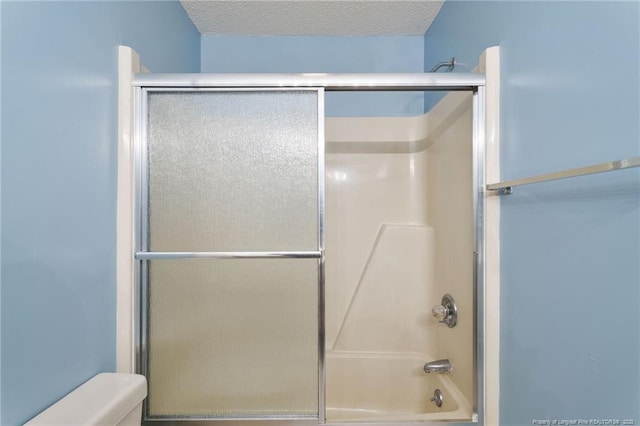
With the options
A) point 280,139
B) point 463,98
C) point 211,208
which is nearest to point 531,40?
point 463,98

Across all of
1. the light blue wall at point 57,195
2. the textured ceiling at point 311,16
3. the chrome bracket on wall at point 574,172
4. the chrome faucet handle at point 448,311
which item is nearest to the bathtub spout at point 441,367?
the chrome faucet handle at point 448,311

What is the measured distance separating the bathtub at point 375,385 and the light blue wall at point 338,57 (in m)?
1.51

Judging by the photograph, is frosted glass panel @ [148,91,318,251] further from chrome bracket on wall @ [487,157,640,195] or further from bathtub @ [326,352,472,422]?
bathtub @ [326,352,472,422]

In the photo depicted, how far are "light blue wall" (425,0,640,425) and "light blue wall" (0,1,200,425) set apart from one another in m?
1.30

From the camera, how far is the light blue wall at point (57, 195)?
0.75 m

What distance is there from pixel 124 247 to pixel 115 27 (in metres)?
0.75

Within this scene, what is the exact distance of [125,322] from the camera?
1202mm

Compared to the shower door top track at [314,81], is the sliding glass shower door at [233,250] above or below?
below

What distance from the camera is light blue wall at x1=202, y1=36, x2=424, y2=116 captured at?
2119 millimetres

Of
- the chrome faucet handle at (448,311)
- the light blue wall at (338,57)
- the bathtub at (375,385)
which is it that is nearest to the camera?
the chrome faucet handle at (448,311)

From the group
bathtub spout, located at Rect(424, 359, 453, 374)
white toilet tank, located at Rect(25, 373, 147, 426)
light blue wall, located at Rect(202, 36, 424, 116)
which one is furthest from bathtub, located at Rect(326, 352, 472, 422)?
light blue wall, located at Rect(202, 36, 424, 116)

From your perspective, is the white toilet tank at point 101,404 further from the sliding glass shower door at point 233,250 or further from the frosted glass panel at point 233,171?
the frosted glass panel at point 233,171

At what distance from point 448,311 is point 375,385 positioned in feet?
2.34

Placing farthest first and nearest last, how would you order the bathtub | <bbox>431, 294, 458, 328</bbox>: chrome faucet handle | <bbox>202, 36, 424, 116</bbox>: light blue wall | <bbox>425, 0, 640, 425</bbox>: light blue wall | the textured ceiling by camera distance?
<bbox>202, 36, 424, 116</bbox>: light blue wall < the bathtub < the textured ceiling < <bbox>431, 294, 458, 328</bbox>: chrome faucet handle < <bbox>425, 0, 640, 425</bbox>: light blue wall
